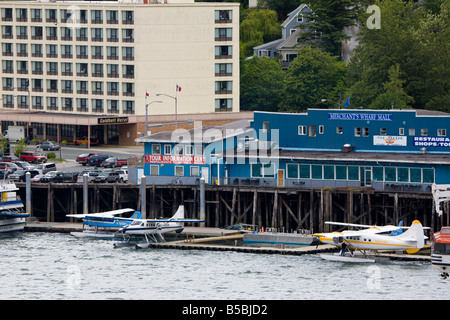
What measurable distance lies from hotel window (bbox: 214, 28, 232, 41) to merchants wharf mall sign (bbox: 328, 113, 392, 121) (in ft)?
198

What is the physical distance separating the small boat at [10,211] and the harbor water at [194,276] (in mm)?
8264

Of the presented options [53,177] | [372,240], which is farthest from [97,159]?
[372,240]

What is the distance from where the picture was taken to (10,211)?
415 ft

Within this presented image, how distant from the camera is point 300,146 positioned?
126m

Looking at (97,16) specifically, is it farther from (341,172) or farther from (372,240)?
(372,240)

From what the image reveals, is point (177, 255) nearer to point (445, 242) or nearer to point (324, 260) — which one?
point (324, 260)

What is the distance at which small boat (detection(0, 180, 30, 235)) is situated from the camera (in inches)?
4943

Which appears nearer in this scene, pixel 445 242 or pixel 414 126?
pixel 445 242

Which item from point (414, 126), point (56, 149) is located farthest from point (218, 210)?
point (56, 149)

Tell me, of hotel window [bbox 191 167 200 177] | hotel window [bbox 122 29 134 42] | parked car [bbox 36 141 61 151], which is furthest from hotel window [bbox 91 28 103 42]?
hotel window [bbox 191 167 200 177]

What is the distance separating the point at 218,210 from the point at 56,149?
159 feet

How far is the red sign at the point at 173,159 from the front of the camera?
419 feet

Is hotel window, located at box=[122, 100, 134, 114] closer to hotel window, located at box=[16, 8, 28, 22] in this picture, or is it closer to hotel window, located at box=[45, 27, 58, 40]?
hotel window, located at box=[45, 27, 58, 40]
